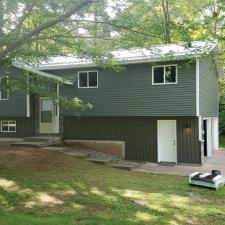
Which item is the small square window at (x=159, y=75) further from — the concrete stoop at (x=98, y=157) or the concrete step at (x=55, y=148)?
the concrete step at (x=55, y=148)

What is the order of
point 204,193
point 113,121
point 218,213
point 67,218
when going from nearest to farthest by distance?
point 67,218 → point 218,213 → point 204,193 → point 113,121

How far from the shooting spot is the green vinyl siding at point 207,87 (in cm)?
1861

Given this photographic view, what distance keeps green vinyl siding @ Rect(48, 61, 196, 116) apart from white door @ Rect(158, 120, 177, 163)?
0.71 m

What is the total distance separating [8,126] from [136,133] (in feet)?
26.2

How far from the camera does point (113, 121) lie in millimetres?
19984

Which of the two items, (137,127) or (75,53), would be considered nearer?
(75,53)

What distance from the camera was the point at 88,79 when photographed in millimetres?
20422

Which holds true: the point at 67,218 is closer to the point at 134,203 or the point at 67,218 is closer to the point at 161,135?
the point at 134,203

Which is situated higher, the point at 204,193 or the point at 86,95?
the point at 86,95

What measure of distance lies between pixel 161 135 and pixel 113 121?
106 inches

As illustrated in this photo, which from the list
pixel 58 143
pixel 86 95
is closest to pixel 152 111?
pixel 86 95

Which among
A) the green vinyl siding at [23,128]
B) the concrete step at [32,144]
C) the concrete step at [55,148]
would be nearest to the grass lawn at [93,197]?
the concrete step at [55,148]

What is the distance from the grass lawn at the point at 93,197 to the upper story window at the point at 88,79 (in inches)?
229

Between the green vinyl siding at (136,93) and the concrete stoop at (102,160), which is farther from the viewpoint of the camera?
the green vinyl siding at (136,93)
